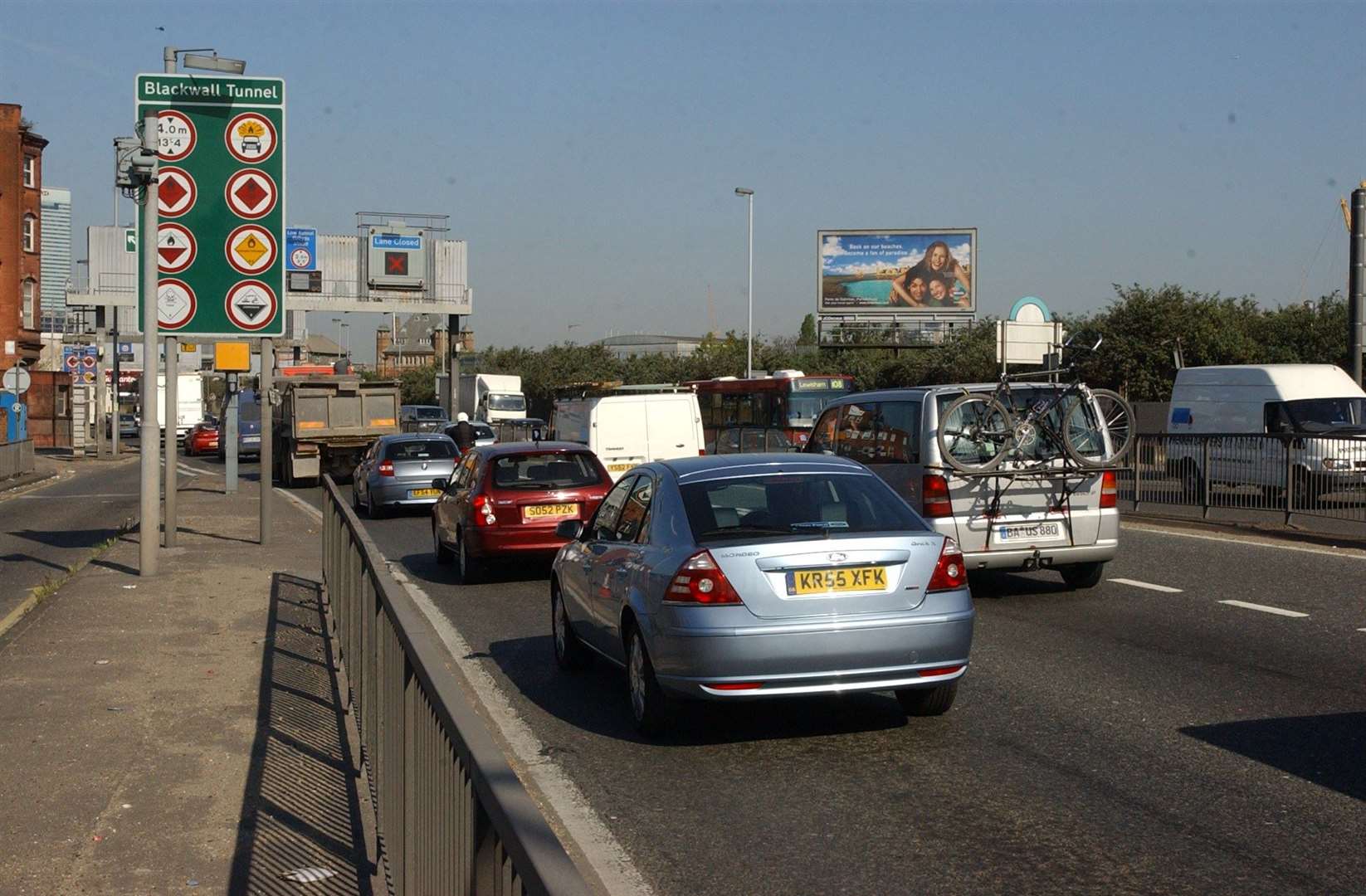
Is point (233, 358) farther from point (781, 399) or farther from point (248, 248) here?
point (781, 399)

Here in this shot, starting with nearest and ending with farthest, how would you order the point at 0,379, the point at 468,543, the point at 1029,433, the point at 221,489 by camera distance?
the point at 1029,433
the point at 468,543
the point at 221,489
the point at 0,379

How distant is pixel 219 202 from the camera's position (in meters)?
17.2

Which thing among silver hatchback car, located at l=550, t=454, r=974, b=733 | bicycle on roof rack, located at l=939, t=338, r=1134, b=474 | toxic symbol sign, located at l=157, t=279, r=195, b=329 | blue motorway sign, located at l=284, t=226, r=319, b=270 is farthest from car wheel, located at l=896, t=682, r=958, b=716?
blue motorway sign, located at l=284, t=226, r=319, b=270

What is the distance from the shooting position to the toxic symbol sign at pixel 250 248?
17295 mm

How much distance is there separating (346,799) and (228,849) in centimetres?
76

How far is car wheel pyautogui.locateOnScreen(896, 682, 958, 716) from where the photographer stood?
795 cm

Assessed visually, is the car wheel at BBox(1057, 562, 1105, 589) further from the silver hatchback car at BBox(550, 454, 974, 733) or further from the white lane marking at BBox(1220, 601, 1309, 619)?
the silver hatchback car at BBox(550, 454, 974, 733)

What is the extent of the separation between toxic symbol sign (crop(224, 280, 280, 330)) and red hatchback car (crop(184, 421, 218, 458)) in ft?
151

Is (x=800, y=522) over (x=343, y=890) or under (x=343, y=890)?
over

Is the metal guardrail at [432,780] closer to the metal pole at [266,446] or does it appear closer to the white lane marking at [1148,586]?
the white lane marking at [1148,586]

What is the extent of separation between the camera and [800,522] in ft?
25.9

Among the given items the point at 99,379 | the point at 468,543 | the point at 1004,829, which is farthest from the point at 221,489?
the point at 1004,829

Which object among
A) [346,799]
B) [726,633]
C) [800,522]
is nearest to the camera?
[346,799]

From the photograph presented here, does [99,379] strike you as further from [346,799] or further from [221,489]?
[346,799]
